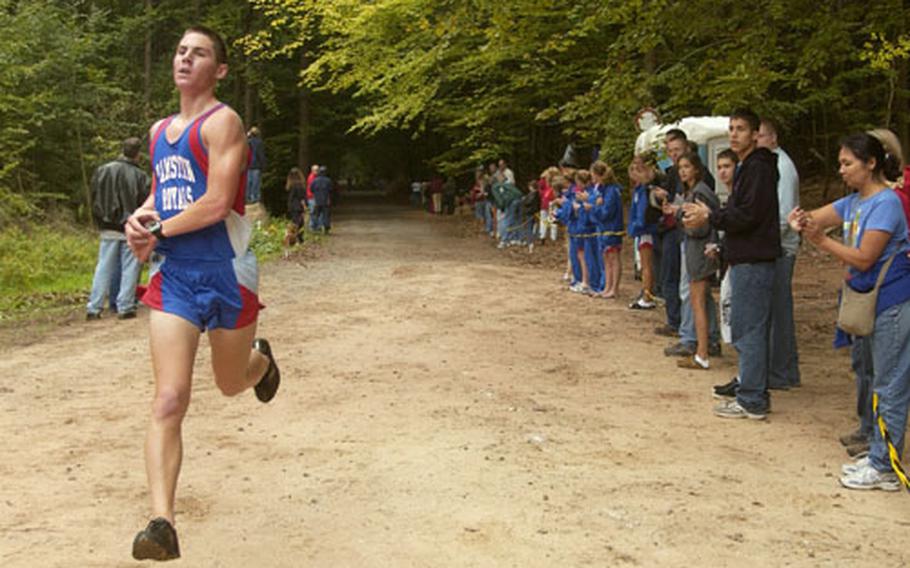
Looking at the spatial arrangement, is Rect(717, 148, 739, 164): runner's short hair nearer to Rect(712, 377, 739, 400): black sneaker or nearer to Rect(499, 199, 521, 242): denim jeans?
Rect(712, 377, 739, 400): black sneaker

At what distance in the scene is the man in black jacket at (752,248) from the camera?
22.1 ft

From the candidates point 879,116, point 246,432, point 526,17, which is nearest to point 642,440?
point 246,432

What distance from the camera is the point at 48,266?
18.4m

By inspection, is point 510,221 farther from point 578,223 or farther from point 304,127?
point 304,127

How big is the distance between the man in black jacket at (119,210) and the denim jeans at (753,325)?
7.37m

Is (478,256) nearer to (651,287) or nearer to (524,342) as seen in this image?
(651,287)

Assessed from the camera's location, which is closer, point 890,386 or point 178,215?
point 178,215

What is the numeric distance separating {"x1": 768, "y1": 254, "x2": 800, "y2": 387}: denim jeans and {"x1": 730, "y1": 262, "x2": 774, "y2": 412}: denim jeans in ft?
2.42

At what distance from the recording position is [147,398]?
7617 mm

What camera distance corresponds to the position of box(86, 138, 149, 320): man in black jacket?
11.6m

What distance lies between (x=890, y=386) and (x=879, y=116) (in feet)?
54.5

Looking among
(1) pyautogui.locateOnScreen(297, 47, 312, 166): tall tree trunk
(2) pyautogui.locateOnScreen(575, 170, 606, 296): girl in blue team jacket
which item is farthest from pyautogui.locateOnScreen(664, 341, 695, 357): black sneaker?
(1) pyautogui.locateOnScreen(297, 47, 312, 166): tall tree trunk

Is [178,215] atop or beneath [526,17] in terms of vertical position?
beneath

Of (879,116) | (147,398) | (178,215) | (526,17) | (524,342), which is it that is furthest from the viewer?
(879,116)
